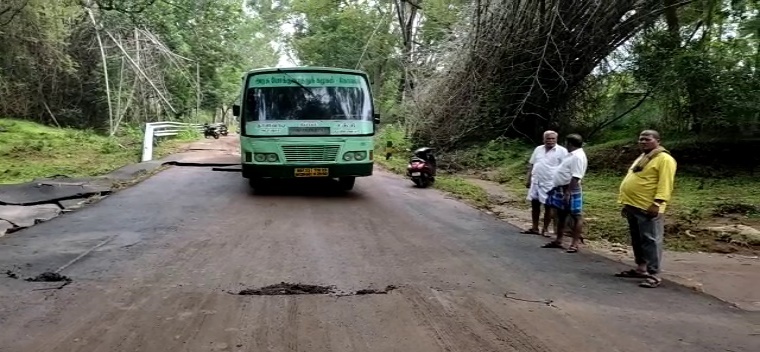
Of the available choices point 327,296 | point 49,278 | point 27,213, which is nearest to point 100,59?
point 27,213

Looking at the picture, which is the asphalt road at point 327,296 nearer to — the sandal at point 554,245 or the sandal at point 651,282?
the sandal at point 651,282

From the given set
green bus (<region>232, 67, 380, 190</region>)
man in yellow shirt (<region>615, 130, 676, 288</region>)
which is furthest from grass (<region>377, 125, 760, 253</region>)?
green bus (<region>232, 67, 380, 190</region>)

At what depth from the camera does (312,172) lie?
1238 cm

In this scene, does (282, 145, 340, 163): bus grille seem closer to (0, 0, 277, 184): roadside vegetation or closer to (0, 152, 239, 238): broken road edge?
(0, 152, 239, 238): broken road edge

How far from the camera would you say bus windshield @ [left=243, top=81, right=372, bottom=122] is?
12547 mm

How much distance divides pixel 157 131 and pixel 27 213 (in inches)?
610

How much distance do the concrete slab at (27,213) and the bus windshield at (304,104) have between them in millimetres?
3835

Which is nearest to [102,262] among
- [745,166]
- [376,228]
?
[376,228]

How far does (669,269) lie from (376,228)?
3.95 metres

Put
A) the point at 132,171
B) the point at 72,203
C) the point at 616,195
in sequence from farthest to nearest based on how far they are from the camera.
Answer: the point at 132,171 < the point at 616,195 < the point at 72,203

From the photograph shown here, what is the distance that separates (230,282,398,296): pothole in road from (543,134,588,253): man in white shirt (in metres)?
3.28

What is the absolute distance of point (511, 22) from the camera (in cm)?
1877

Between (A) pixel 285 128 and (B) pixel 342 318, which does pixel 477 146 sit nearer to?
(A) pixel 285 128

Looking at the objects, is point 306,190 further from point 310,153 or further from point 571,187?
point 571,187
